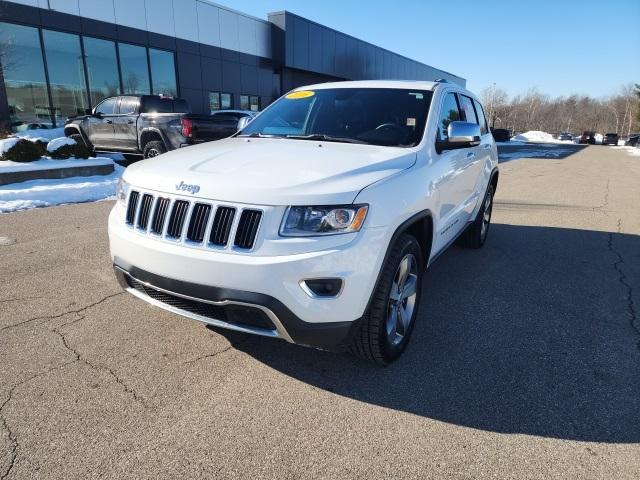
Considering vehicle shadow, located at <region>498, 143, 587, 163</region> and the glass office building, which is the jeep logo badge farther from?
vehicle shadow, located at <region>498, 143, 587, 163</region>

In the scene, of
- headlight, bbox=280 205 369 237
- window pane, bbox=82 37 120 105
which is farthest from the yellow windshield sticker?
window pane, bbox=82 37 120 105

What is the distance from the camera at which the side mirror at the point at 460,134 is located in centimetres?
349

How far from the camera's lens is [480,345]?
3.30 metres

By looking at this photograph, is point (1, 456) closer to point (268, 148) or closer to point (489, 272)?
point (268, 148)

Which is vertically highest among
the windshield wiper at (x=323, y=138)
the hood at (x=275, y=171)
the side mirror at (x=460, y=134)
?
the side mirror at (x=460, y=134)

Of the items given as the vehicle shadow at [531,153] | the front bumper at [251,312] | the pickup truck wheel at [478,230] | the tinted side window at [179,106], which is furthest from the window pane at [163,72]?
the front bumper at [251,312]

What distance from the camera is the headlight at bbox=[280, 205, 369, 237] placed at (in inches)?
93.1

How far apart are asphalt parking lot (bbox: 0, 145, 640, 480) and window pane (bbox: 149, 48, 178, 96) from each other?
61.8 ft

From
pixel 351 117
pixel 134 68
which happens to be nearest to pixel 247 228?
pixel 351 117

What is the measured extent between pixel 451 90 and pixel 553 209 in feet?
18.5

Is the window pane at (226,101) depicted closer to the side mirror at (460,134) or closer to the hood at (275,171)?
the hood at (275,171)

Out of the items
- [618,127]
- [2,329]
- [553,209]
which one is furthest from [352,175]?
[618,127]

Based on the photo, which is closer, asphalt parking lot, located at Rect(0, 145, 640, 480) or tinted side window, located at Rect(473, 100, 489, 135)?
asphalt parking lot, located at Rect(0, 145, 640, 480)

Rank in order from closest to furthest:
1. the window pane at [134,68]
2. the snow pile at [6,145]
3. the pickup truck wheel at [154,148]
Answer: the snow pile at [6,145]
the pickup truck wheel at [154,148]
the window pane at [134,68]
